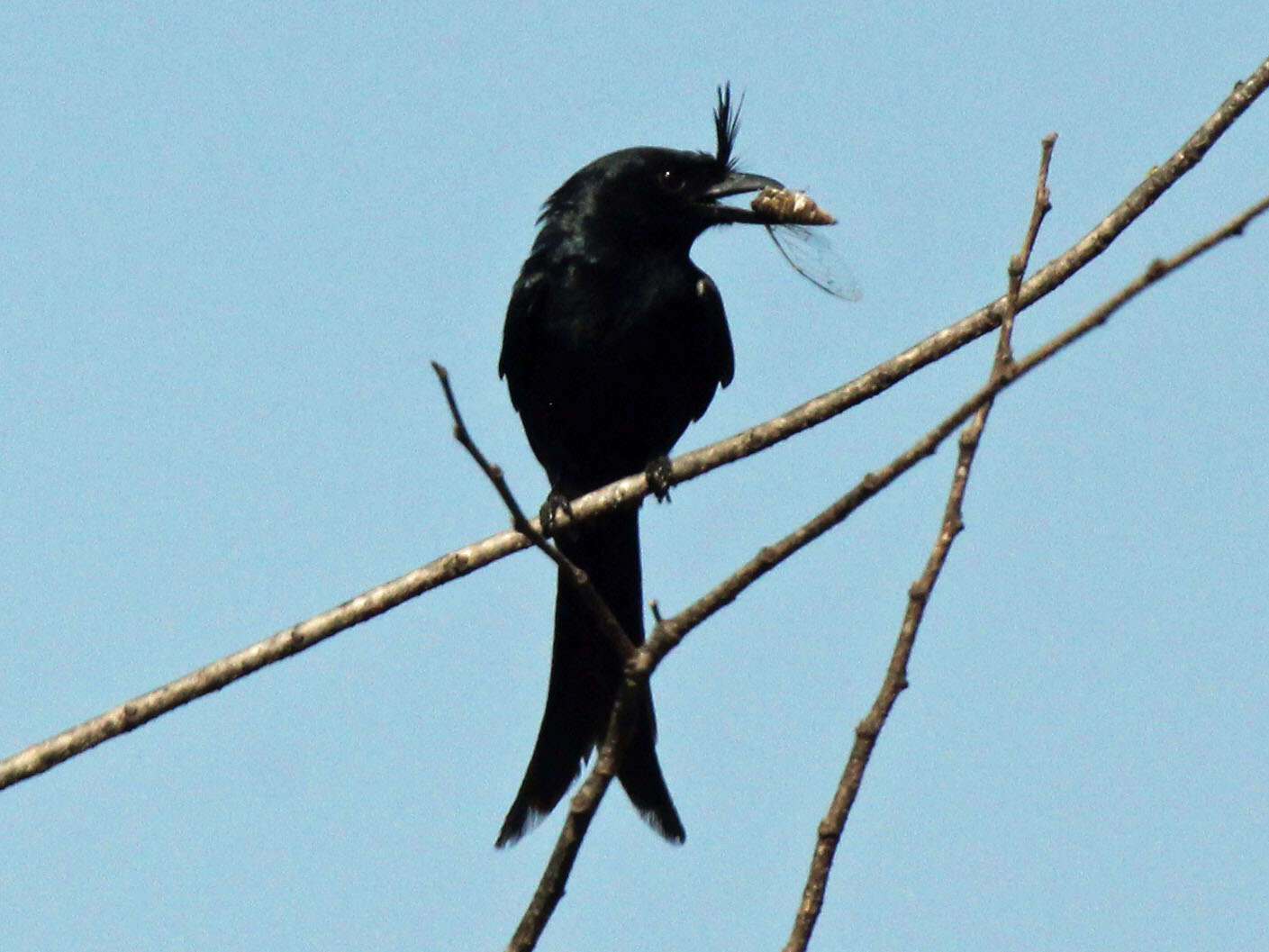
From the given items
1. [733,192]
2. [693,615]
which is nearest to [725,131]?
[733,192]

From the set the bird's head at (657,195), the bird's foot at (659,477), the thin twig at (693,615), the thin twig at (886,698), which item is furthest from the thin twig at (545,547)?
the bird's head at (657,195)

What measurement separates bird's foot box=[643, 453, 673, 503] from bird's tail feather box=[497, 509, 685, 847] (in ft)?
1.09

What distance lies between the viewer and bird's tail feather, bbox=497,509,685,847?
12.8ft

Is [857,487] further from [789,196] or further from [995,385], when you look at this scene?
[789,196]

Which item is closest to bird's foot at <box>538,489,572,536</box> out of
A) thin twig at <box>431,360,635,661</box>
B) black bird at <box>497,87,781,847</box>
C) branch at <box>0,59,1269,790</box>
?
black bird at <box>497,87,781,847</box>

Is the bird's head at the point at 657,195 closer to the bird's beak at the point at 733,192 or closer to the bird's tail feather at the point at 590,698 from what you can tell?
the bird's beak at the point at 733,192

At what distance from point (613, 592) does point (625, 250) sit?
1.07 metres

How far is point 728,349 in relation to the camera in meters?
5.62

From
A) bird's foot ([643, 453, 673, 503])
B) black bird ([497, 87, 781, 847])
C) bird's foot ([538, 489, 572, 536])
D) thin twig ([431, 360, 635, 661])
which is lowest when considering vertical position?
thin twig ([431, 360, 635, 661])

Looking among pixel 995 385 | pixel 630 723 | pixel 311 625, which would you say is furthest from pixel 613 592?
pixel 995 385

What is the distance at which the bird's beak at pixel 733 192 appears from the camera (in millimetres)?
5488

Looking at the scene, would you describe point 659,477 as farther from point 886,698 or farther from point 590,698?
point 886,698

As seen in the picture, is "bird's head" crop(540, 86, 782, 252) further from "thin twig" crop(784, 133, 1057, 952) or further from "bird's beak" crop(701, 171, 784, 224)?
"thin twig" crop(784, 133, 1057, 952)

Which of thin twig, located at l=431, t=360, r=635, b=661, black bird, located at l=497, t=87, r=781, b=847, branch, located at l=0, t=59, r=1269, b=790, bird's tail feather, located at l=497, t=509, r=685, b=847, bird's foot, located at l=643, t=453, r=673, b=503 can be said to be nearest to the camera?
thin twig, located at l=431, t=360, r=635, b=661
